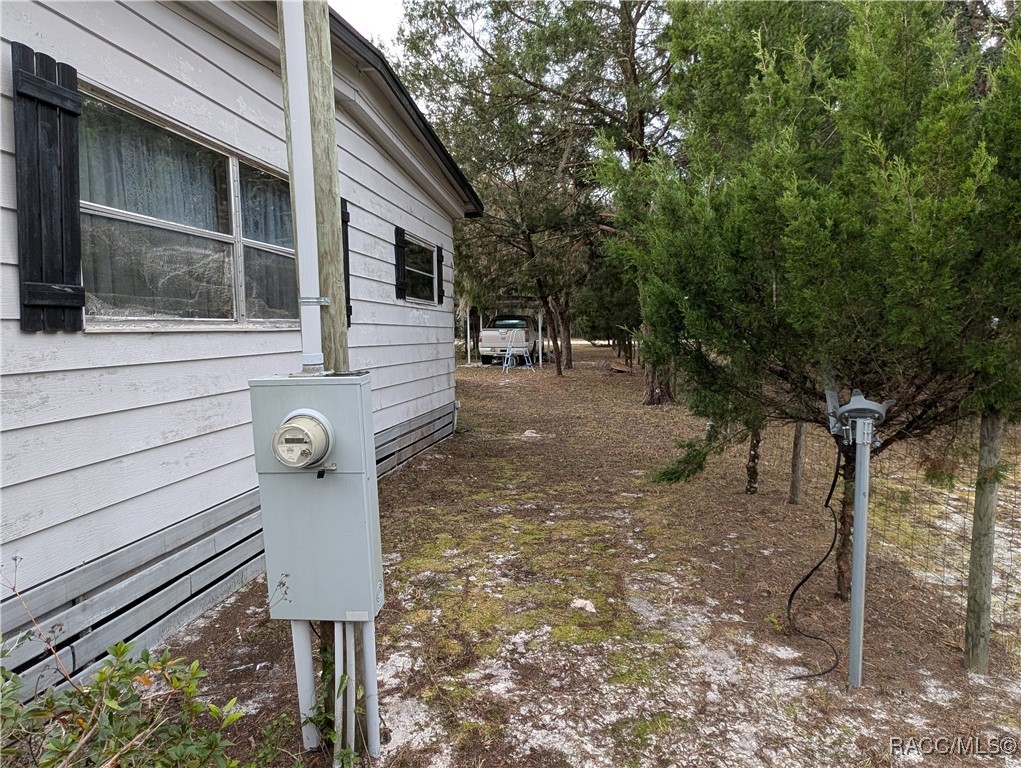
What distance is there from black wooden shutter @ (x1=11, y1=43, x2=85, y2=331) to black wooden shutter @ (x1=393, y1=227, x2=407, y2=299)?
12.1 feet

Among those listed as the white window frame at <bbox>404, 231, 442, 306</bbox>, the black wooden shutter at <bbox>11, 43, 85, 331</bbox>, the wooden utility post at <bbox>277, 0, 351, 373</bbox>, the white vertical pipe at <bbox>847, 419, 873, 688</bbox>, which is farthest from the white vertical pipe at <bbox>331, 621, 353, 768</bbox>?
the white window frame at <bbox>404, 231, 442, 306</bbox>

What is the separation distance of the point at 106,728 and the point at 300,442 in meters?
0.78

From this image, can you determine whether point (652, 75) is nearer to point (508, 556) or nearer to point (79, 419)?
point (508, 556)

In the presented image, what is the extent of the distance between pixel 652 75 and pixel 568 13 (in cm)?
155

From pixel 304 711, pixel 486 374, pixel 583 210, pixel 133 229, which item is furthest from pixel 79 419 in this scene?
pixel 486 374

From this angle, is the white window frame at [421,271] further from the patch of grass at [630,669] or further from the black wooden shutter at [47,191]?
the patch of grass at [630,669]

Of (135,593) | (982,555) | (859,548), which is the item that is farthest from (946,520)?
(135,593)

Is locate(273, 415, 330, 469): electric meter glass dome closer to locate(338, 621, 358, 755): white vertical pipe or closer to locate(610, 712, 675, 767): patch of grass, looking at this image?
locate(338, 621, 358, 755): white vertical pipe

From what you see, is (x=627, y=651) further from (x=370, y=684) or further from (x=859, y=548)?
(x=370, y=684)

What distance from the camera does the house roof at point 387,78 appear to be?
4051 mm

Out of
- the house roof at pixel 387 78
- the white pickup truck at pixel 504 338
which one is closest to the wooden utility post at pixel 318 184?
the house roof at pixel 387 78

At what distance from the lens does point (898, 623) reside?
2.98 m

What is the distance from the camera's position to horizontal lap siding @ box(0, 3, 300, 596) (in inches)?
81.7

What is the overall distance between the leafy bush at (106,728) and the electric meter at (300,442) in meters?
0.56
